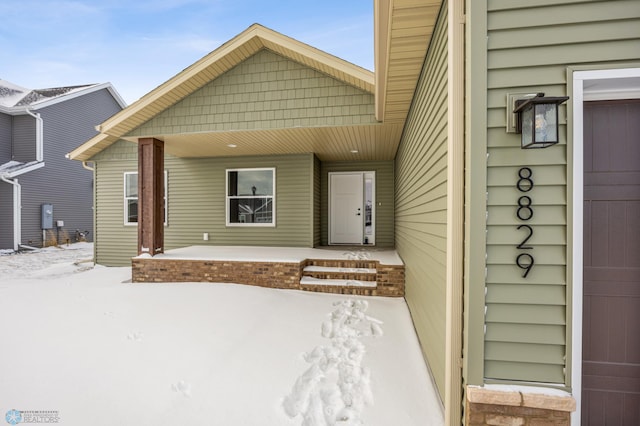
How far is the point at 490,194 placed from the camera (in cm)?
156

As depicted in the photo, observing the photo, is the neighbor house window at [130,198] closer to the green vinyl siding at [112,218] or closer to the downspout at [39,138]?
the green vinyl siding at [112,218]

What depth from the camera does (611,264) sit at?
5.58ft

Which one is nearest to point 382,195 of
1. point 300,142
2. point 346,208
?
point 346,208

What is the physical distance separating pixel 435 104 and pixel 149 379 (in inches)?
127

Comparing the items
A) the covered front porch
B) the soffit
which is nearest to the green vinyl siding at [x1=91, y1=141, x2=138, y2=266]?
the covered front porch

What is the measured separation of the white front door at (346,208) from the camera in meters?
7.54

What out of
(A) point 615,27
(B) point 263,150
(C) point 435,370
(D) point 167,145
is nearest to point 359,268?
(C) point 435,370

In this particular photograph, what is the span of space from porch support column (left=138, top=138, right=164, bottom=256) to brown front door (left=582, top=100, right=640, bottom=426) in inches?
239

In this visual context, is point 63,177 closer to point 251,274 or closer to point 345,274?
point 251,274

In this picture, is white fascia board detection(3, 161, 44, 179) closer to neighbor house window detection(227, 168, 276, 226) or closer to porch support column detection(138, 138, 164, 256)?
porch support column detection(138, 138, 164, 256)

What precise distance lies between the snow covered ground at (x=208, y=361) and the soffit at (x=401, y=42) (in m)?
2.90

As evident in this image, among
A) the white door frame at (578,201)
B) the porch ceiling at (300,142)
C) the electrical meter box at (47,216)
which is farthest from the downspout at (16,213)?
the white door frame at (578,201)

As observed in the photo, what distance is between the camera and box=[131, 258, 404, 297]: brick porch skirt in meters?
4.58

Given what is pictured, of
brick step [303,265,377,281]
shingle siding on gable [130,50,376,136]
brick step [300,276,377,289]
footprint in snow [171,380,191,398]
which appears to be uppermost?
shingle siding on gable [130,50,376,136]
